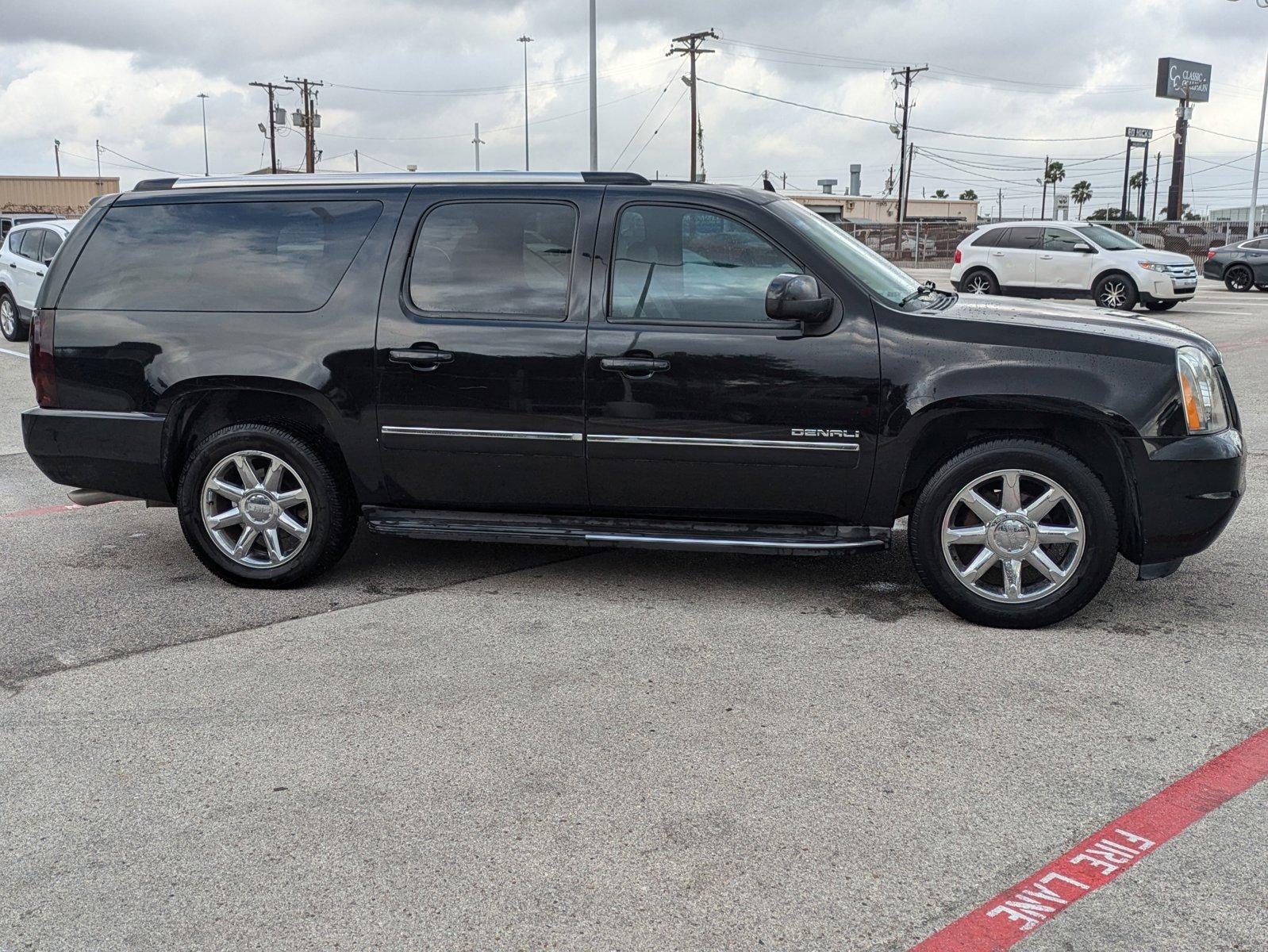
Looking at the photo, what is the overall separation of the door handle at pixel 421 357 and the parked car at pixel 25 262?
12069mm

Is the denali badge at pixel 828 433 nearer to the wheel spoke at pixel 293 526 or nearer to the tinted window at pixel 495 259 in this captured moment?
the tinted window at pixel 495 259

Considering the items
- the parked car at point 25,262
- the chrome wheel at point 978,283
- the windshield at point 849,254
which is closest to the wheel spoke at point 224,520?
the windshield at point 849,254

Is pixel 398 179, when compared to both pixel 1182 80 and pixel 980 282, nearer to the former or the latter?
pixel 980 282

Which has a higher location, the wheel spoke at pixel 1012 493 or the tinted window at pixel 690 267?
the tinted window at pixel 690 267

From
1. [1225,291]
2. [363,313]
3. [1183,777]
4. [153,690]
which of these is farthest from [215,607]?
[1225,291]

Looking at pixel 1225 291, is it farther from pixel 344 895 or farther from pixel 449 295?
pixel 344 895

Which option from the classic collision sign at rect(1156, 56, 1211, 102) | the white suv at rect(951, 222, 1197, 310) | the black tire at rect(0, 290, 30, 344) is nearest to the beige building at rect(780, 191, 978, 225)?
the classic collision sign at rect(1156, 56, 1211, 102)

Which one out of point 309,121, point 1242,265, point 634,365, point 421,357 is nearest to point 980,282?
point 1242,265

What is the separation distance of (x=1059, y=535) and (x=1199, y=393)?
0.78 metres

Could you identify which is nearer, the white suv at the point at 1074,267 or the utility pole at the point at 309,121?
the white suv at the point at 1074,267

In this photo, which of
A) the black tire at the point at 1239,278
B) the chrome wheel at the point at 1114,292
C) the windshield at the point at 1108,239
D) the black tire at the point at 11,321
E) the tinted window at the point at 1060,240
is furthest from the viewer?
the black tire at the point at 1239,278

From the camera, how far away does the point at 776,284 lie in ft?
15.3

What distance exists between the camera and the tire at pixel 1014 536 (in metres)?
4.61

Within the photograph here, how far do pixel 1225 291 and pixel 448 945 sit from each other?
31.0 m
